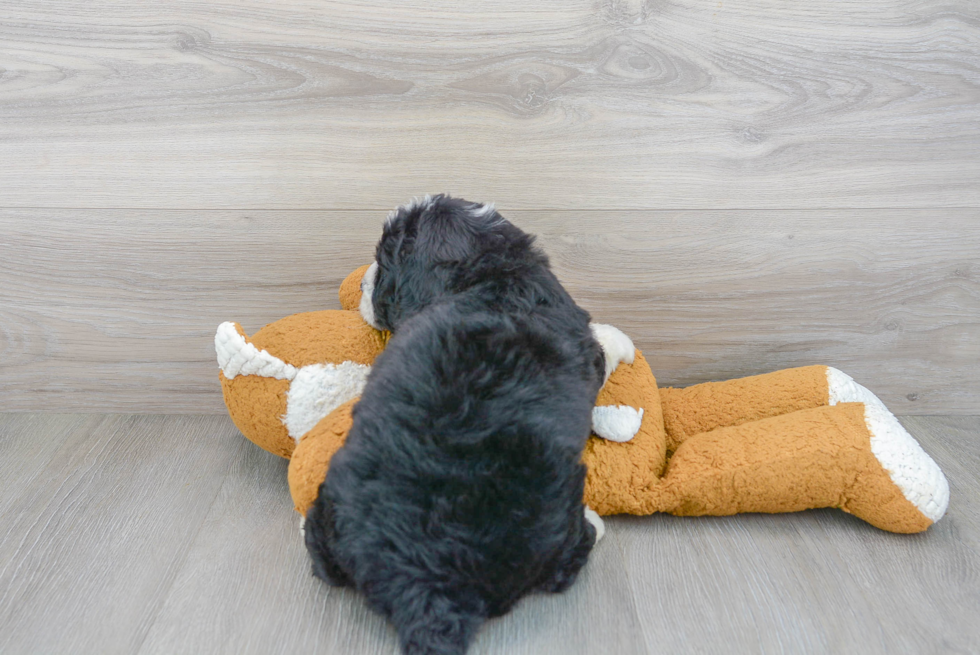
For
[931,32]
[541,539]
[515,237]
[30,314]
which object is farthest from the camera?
[30,314]

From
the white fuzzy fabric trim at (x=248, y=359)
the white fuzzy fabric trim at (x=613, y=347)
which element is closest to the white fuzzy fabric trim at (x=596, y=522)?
the white fuzzy fabric trim at (x=613, y=347)

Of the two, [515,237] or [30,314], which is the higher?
[515,237]

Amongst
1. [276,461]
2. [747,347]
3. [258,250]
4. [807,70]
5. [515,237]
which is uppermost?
[807,70]

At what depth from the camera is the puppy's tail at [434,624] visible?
0.60m

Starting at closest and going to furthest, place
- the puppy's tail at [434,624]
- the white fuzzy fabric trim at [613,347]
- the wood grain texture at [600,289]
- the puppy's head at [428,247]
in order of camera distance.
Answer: the puppy's tail at [434,624] → the puppy's head at [428,247] → the white fuzzy fabric trim at [613,347] → the wood grain texture at [600,289]

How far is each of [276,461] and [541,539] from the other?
1.75 ft

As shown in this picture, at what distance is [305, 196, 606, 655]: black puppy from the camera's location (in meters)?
0.60

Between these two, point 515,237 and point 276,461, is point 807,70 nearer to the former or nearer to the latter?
point 515,237

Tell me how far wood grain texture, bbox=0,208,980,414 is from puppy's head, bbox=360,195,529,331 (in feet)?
0.79

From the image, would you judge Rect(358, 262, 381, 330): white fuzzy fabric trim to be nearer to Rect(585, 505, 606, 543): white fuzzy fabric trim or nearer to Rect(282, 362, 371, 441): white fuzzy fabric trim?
Rect(282, 362, 371, 441): white fuzzy fabric trim

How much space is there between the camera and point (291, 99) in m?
0.96

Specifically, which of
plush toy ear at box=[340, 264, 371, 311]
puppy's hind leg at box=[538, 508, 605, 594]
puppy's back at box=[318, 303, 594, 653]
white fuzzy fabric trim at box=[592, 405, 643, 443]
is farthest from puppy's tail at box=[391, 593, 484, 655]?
plush toy ear at box=[340, 264, 371, 311]

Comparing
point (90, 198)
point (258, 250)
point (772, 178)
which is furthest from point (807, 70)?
point (90, 198)

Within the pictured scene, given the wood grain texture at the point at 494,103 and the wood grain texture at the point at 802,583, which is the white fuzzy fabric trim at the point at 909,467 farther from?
the wood grain texture at the point at 494,103
